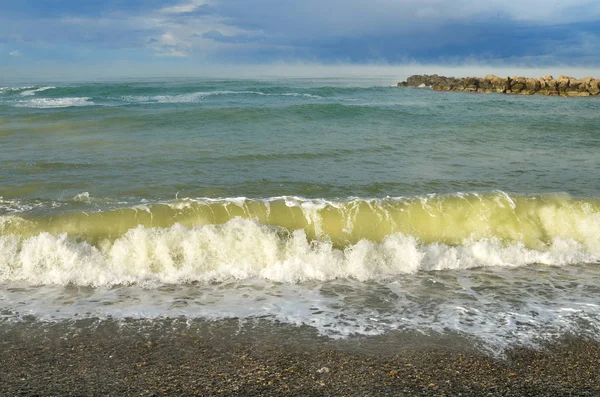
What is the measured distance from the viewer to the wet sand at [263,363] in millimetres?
3920

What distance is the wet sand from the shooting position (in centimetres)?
392

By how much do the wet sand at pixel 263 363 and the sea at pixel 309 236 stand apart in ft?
0.77

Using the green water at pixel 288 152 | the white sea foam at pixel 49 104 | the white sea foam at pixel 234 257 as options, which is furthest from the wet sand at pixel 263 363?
the white sea foam at pixel 49 104

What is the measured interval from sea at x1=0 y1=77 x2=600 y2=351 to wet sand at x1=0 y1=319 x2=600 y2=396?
0.23 meters

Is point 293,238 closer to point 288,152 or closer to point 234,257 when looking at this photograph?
point 234,257

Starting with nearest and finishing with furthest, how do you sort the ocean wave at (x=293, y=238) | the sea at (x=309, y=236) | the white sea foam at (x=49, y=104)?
the sea at (x=309, y=236), the ocean wave at (x=293, y=238), the white sea foam at (x=49, y=104)

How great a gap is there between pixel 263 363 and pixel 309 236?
3.68 m

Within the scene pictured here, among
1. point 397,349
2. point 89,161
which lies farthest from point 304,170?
point 397,349

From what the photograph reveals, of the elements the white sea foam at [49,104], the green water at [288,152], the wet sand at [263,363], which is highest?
the white sea foam at [49,104]

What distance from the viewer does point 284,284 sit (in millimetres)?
6375

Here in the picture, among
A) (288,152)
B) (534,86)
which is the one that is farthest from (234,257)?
(534,86)

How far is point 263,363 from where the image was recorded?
430 centimetres

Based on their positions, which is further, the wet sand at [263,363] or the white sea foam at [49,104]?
the white sea foam at [49,104]

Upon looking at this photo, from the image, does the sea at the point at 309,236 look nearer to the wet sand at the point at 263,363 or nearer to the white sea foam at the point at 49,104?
the wet sand at the point at 263,363
